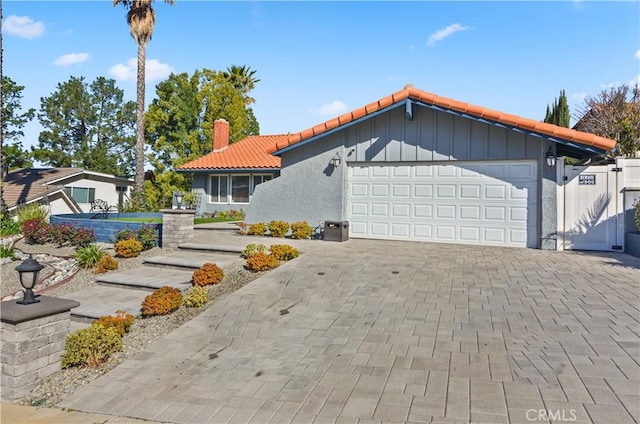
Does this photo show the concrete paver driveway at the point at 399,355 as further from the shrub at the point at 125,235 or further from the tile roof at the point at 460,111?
the shrub at the point at 125,235

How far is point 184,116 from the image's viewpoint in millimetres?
24438

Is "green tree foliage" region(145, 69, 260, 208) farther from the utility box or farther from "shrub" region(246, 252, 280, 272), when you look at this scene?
"shrub" region(246, 252, 280, 272)

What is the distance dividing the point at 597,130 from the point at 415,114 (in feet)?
40.7

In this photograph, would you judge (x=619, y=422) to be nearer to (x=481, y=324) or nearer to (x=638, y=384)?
(x=638, y=384)

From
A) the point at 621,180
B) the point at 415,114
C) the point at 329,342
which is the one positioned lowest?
the point at 329,342

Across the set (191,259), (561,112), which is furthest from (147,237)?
(561,112)

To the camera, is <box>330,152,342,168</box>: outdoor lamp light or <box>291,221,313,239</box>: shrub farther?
<box>330,152,342,168</box>: outdoor lamp light

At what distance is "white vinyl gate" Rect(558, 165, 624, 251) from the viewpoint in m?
10.4

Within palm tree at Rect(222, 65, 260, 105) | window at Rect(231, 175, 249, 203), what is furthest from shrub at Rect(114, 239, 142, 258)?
palm tree at Rect(222, 65, 260, 105)

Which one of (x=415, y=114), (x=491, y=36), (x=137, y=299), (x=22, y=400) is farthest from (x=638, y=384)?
(x=491, y=36)

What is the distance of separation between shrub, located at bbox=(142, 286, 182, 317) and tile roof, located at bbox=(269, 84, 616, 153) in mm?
7684

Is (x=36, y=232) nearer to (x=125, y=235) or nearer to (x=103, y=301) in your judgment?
(x=125, y=235)

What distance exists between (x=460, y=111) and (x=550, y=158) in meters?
2.69

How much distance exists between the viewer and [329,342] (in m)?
5.12
